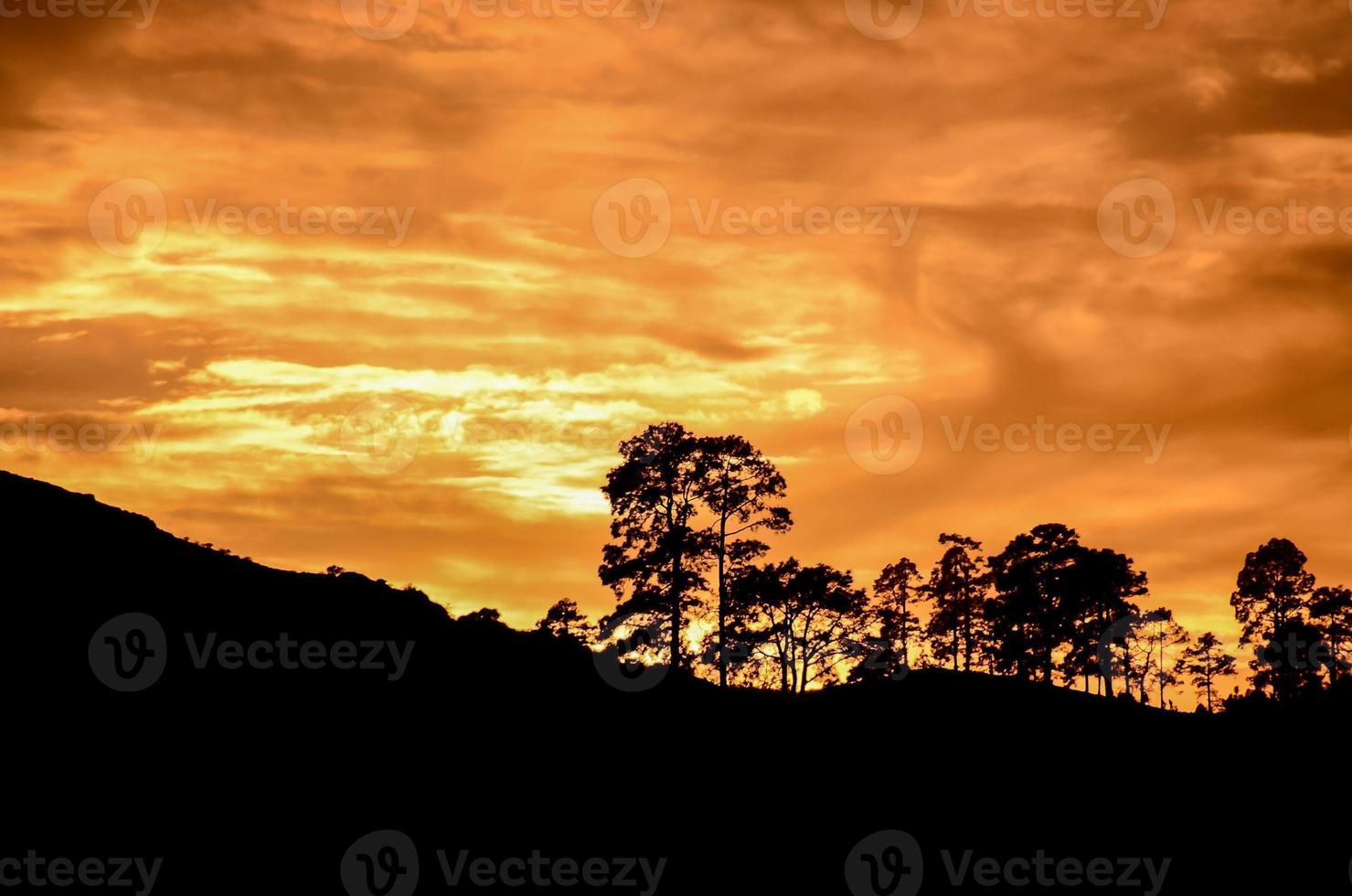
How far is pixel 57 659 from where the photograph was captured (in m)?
35.7

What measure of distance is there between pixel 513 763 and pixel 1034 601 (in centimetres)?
4786

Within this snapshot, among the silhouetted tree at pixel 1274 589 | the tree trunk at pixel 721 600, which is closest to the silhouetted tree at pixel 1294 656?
the silhouetted tree at pixel 1274 589

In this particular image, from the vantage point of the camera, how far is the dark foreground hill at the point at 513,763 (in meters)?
31.1

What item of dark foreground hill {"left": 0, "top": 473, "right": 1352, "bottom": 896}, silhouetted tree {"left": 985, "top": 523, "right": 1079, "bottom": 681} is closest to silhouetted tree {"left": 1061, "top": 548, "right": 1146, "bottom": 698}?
silhouetted tree {"left": 985, "top": 523, "right": 1079, "bottom": 681}

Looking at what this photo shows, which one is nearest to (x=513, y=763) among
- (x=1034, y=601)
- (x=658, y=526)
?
(x=658, y=526)

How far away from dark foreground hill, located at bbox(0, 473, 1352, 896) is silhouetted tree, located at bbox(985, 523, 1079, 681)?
92.7 feet

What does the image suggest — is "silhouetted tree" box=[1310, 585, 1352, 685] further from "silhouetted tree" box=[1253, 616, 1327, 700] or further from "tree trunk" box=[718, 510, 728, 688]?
"tree trunk" box=[718, 510, 728, 688]

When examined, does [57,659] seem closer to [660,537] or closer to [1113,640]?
[660,537]

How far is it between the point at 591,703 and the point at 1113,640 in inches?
1895

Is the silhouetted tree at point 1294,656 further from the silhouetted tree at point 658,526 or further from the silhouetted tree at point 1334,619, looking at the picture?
the silhouetted tree at point 658,526

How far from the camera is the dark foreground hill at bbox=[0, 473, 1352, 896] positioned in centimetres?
3109

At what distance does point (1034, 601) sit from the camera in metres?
74.8

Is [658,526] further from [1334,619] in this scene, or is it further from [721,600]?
[1334,619]

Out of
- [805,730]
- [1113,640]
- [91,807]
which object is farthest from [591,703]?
[1113,640]
